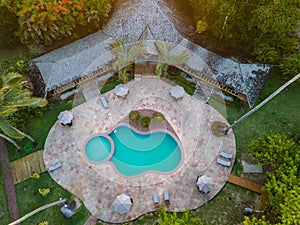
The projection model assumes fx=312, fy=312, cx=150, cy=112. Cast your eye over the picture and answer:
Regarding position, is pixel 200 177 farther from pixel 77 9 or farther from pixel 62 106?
pixel 77 9

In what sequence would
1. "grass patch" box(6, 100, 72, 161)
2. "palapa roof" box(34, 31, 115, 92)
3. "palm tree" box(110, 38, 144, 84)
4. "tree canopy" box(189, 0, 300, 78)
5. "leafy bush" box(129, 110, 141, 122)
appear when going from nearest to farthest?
"grass patch" box(6, 100, 72, 161), "tree canopy" box(189, 0, 300, 78), "leafy bush" box(129, 110, 141, 122), "palapa roof" box(34, 31, 115, 92), "palm tree" box(110, 38, 144, 84)

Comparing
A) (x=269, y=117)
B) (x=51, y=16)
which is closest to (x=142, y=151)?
(x=269, y=117)

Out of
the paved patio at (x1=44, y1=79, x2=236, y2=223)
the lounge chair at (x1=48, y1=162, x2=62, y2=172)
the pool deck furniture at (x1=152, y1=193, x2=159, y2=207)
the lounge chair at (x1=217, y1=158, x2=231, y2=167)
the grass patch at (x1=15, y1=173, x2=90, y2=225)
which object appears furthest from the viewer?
the lounge chair at (x1=217, y1=158, x2=231, y2=167)

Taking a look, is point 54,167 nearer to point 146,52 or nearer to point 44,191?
point 44,191

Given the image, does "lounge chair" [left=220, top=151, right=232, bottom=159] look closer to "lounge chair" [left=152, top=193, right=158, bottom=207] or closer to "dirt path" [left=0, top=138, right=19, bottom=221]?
"lounge chair" [left=152, top=193, right=158, bottom=207]

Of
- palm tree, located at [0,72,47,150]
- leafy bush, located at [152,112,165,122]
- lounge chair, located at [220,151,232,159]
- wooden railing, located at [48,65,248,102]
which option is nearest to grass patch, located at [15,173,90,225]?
palm tree, located at [0,72,47,150]

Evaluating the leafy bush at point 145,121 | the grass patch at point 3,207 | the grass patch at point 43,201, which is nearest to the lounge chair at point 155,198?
the grass patch at point 43,201
